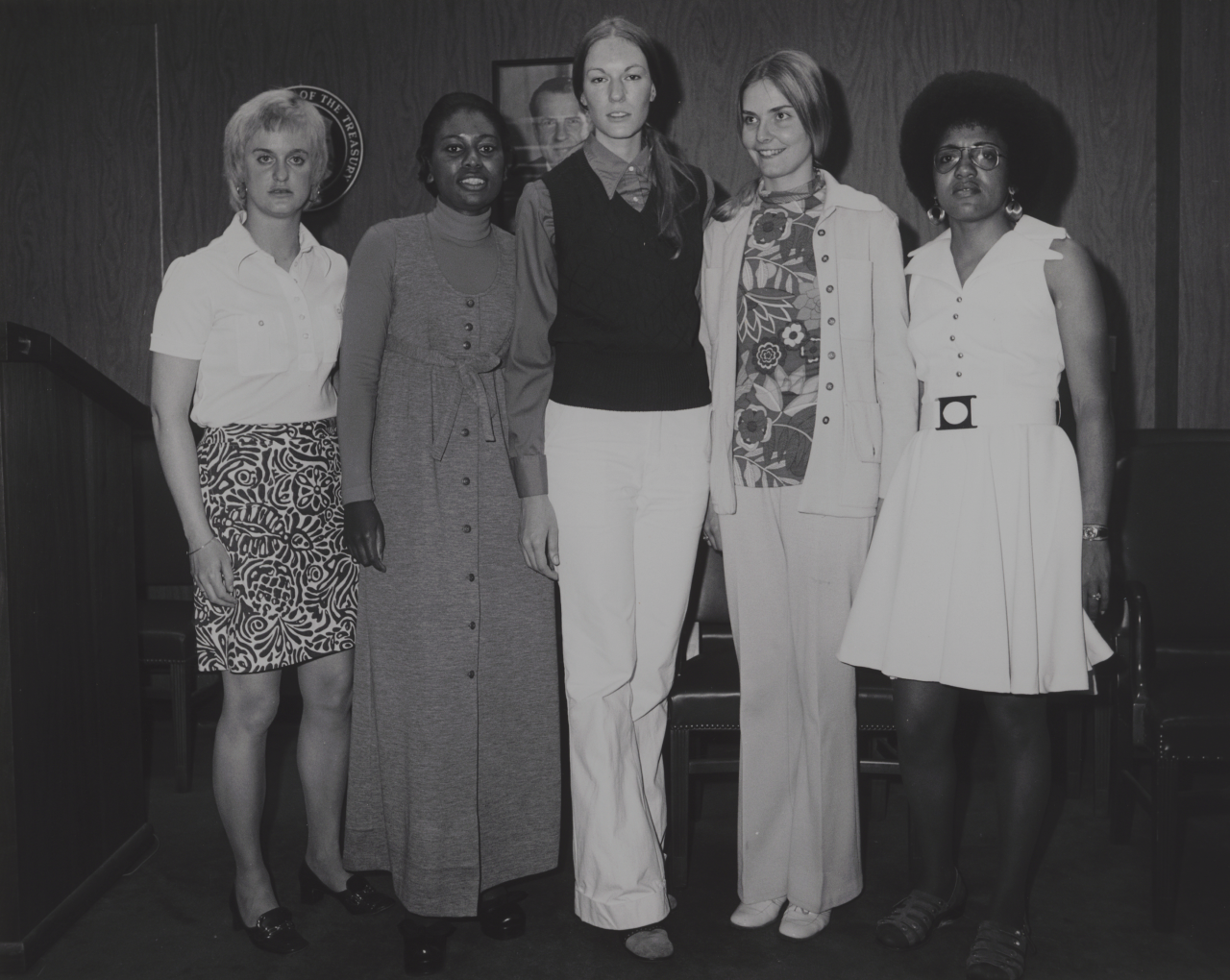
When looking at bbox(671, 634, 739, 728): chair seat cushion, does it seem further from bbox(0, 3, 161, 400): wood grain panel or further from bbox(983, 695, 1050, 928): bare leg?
bbox(0, 3, 161, 400): wood grain panel

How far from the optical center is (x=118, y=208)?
4.03 m

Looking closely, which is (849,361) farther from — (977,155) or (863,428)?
(977,155)

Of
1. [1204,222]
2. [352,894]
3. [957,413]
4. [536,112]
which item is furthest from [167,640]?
[1204,222]

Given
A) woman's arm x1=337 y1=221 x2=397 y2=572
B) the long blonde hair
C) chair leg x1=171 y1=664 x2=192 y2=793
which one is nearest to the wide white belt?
the long blonde hair

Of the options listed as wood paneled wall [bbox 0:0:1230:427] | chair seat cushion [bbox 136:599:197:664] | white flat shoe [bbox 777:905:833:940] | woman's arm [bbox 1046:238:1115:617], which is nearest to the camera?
woman's arm [bbox 1046:238:1115:617]

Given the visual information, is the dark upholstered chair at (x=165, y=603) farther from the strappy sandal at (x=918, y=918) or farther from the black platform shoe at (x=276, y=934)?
the strappy sandal at (x=918, y=918)

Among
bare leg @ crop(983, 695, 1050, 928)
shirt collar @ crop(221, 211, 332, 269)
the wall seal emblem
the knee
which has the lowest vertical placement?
bare leg @ crop(983, 695, 1050, 928)

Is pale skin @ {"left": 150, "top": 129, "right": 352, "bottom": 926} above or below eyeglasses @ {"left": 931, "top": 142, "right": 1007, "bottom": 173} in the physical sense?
below

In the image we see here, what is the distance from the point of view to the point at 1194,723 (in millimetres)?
2287

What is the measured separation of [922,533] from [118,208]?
3328 millimetres

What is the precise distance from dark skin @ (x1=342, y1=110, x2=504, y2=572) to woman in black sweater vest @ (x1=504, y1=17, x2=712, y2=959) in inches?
4.4

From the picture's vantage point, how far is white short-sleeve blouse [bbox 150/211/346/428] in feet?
7.06

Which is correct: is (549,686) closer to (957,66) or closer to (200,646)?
(200,646)

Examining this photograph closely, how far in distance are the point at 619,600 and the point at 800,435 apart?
1.61 feet
